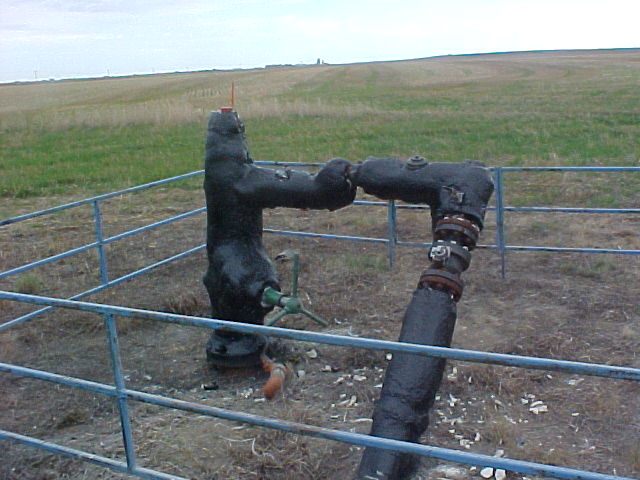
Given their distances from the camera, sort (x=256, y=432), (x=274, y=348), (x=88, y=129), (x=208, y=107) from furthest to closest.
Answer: (x=208, y=107)
(x=88, y=129)
(x=274, y=348)
(x=256, y=432)

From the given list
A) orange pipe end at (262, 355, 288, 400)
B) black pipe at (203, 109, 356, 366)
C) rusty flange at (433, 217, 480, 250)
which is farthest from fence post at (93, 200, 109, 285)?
rusty flange at (433, 217, 480, 250)

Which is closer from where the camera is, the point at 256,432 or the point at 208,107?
the point at 256,432

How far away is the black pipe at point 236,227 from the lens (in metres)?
5.27

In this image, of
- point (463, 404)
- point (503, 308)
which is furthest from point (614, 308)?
point (463, 404)

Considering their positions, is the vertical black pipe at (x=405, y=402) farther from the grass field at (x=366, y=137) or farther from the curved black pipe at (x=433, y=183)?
the grass field at (x=366, y=137)

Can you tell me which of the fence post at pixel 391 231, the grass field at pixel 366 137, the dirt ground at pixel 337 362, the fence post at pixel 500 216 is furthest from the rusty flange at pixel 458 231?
the grass field at pixel 366 137

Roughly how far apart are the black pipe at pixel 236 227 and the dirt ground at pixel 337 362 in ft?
0.78

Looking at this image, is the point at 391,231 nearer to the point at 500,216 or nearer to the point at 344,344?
the point at 500,216

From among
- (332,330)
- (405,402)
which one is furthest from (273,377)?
(405,402)

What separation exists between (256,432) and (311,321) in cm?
198

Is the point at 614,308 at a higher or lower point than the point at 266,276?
lower

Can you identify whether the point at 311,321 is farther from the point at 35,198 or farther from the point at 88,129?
the point at 88,129

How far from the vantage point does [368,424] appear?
15.3 ft

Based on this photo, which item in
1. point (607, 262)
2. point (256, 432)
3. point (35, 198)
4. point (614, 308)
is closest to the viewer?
point (256, 432)
